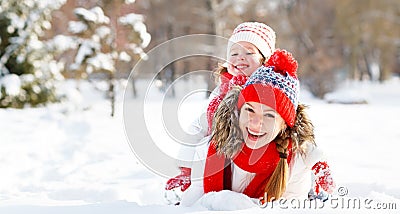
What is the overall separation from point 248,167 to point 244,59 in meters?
0.67

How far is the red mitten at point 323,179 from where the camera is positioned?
243cm

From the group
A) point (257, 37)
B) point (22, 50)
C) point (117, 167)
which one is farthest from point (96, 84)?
point (257, 37)

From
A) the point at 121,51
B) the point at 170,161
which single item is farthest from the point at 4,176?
the point at 121,51

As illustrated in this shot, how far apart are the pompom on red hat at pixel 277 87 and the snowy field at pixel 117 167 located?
424mm

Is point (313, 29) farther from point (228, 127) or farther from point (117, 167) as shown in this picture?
point (228, 127)

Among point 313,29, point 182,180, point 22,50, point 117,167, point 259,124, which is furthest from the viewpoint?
point 313,29

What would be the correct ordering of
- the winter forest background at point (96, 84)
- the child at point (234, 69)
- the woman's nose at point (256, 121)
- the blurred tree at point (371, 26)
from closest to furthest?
the woman's nose at point (256, 121) → the child at point (234, 69) → the winter forest background at point (96, 84) → the blurred tree at point (371, 26)

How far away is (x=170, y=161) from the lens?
234 centimetres

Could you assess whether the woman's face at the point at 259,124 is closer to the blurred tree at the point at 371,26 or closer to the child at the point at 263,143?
the child at the point at 263,143

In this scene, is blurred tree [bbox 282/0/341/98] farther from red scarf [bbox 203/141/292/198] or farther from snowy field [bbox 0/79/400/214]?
red scarf [bbox 203/141/292/198]

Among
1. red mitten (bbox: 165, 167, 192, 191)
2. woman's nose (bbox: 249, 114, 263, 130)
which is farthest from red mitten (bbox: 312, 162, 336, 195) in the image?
red mitten (bbox: 165, 167, 192, 191)

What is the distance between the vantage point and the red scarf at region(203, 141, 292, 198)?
2143mm

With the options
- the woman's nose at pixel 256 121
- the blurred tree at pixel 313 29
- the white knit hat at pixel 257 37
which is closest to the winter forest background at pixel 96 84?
the white knit hat at pixel 257 37

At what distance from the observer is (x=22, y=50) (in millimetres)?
9508
